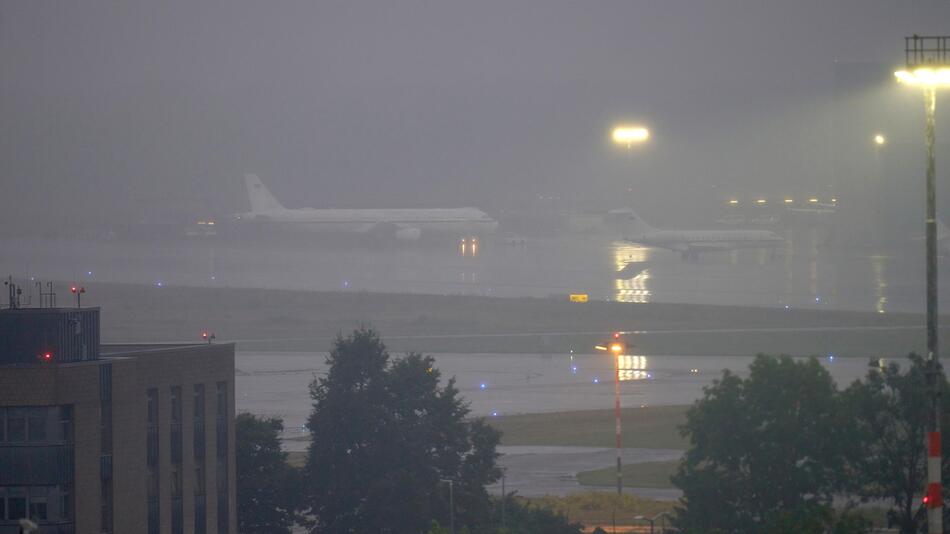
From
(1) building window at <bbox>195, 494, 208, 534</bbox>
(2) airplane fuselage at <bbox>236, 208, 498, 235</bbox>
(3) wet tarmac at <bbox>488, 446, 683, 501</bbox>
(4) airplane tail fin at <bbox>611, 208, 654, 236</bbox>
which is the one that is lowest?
(3) wet tarmac at <bbox>488, 446, 683, 501</bbox>

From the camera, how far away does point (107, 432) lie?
54.3 feet

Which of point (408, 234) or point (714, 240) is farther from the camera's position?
point (408, 234)

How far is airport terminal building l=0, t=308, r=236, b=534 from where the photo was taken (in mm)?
15859

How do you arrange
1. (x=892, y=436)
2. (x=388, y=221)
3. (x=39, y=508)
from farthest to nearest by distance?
1. (x=388, y=221)
2. (x=892, y=436)
3. (x=39, y=508)

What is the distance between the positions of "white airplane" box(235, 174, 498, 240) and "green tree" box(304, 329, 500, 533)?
67.2 metres

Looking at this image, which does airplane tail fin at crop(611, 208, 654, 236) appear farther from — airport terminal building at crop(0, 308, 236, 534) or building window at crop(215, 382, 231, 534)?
airport terminal building at crop(0, 308, 236, 534)

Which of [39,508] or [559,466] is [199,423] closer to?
[39,508]

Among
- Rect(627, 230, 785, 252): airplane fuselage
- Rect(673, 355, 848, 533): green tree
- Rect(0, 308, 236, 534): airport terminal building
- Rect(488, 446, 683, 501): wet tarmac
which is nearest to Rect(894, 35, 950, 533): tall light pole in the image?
Rect(673, 355, 848, 533): green tree

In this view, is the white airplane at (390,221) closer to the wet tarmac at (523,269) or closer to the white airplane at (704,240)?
the wet tarmac at (523,269)

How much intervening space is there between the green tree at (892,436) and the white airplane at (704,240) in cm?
5471

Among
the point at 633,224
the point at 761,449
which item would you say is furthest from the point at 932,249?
the point at 633,224

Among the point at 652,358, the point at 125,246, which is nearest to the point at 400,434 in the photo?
the point at 652,358

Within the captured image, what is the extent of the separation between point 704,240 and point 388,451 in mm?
55232

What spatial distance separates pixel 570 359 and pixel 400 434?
23.0 meters
